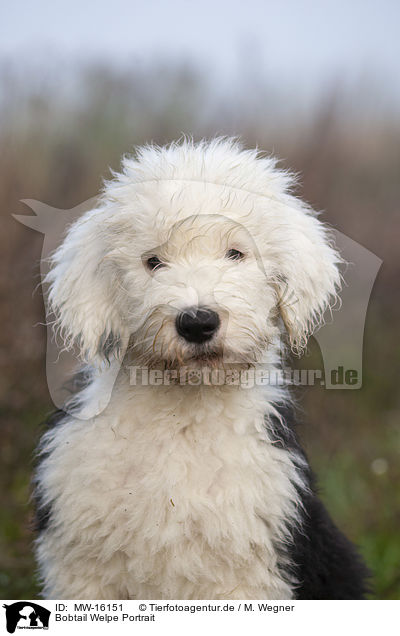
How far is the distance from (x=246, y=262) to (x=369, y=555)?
226 centimetres

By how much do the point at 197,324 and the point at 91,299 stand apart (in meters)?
0.55

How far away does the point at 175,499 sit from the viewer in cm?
265

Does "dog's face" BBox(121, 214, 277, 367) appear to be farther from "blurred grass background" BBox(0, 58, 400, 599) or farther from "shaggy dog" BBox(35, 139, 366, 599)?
"blurred grass background" BBox(0, 58, 400, 599)

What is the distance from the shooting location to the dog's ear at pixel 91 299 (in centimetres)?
271

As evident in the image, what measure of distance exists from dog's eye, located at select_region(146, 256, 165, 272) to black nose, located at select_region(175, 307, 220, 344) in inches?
12.0

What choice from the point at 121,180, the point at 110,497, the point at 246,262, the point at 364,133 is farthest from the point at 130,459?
the point at 364,133

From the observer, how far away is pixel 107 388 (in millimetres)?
2791

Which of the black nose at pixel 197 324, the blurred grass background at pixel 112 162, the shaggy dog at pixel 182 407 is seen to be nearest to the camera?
the black nose at pixel 197 324
